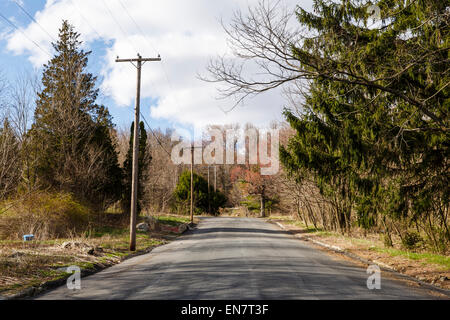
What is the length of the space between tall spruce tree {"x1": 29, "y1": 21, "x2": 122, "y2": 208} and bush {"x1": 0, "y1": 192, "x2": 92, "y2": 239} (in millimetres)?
3417

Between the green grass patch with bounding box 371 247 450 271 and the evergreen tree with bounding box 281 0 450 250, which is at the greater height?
the evergreen tree with bounding box 281 0 450 250

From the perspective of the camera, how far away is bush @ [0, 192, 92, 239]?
16.7 metres

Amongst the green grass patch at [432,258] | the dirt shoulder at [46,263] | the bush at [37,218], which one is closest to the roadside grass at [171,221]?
the bush at [37,218]

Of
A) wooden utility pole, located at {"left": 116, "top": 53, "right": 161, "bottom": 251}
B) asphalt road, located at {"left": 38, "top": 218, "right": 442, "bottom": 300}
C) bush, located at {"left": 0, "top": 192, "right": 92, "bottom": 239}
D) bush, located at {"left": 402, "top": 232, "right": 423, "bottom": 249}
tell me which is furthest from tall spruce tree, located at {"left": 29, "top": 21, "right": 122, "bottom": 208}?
bush, located at {"left": 402, "top": 232, "right": 423, "bottom": 249}

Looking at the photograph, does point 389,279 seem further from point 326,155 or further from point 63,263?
point 63,263

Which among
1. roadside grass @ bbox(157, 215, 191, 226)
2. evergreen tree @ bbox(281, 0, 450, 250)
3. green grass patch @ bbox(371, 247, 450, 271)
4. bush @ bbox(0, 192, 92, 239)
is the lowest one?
roadside grass @ bbox(157, 215, 191, 226)

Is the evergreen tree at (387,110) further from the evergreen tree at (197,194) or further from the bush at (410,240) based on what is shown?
the evergreen tree at (197,194)

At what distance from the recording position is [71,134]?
74.7 feet

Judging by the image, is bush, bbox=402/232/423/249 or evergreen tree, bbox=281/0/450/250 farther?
bush, bbox=402/232/423/249

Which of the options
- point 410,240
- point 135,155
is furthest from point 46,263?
point 410,240

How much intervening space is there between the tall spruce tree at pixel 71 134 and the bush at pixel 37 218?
3417 millimetres

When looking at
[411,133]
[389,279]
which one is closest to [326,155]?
[411,133]

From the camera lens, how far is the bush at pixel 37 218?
16.7 metres

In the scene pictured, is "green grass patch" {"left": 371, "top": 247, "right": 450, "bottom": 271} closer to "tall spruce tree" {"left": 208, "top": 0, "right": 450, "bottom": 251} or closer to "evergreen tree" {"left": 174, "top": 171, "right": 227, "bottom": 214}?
"tall spruce tree" {"left": 208, "top": 0, "right": 450, "bottom": 251}
